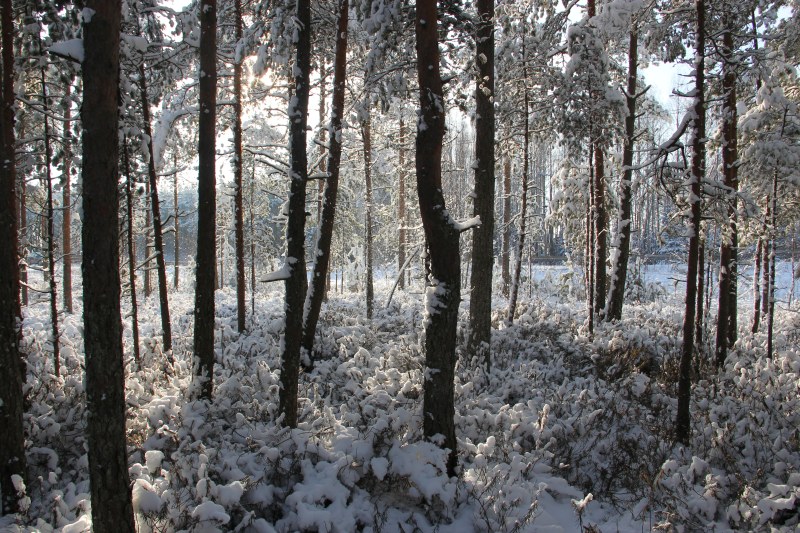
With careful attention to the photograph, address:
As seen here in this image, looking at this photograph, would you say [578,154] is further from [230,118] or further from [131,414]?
[131,414]

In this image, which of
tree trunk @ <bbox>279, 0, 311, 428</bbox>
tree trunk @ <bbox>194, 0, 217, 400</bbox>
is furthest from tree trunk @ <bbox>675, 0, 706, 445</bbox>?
tree trunk @ <bbox>194, 0, 217, 400</bbox>

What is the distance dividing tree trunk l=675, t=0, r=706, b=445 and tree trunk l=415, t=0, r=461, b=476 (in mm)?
3725

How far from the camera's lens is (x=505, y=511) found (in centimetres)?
493

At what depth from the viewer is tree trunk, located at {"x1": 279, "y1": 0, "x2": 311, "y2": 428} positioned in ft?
20.0

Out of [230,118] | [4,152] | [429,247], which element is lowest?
[429,247]

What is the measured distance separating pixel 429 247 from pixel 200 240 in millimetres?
4079

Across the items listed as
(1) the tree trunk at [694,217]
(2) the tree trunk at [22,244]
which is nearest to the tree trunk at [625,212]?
(1) the tree trunk at [694,217]

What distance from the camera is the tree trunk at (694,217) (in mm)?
6594

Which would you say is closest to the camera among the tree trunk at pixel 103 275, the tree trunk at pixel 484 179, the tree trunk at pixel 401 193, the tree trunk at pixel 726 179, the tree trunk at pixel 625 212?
the tree trunk at pixel 103 275

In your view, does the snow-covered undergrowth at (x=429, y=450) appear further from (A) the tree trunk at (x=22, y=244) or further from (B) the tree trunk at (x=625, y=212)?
(B) the tree trunk at (x=625, y=212)

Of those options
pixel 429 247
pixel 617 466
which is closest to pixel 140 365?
pixel 429 247

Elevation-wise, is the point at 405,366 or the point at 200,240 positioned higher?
the point at 200,240

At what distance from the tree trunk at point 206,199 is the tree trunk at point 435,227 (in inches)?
149

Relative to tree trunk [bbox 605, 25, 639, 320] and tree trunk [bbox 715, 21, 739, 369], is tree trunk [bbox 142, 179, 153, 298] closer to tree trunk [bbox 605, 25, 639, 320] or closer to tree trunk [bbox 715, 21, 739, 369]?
tree trunk [bbox 715, 21, 739, 369]
